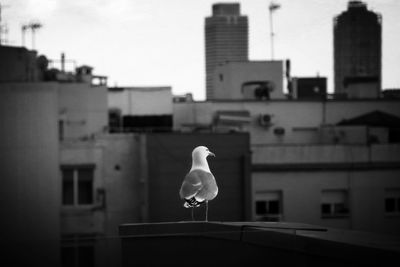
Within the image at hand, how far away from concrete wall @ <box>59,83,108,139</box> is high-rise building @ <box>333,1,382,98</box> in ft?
23.7

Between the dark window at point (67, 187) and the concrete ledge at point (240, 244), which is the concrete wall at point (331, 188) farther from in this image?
the concrete ledge at point (240, 244)

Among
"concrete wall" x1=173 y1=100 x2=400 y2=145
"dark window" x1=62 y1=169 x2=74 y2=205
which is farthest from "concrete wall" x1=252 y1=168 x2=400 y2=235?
"concrete wall" x1=173 y1=100 x2=400 y2=145

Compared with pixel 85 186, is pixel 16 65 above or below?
above

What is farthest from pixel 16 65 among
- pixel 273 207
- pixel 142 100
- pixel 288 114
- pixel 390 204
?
pixel 390 204

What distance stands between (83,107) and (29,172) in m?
3.95

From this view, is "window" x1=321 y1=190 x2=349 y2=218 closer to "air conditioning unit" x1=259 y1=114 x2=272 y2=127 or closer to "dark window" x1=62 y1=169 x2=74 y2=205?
"dark window" x1=62 y1=169 x2=74 y2=205

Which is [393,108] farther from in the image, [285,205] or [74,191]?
[74,191]

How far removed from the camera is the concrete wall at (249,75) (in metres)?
32.0

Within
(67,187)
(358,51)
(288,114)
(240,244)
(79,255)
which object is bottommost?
(79,255)

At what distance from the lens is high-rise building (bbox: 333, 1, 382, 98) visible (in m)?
32.9

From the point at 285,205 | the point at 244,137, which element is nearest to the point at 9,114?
the point at 244,137

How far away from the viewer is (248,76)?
105 ft

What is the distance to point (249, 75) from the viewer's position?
32000 millimetres

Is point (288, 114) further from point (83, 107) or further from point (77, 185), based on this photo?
point (77, 185)
